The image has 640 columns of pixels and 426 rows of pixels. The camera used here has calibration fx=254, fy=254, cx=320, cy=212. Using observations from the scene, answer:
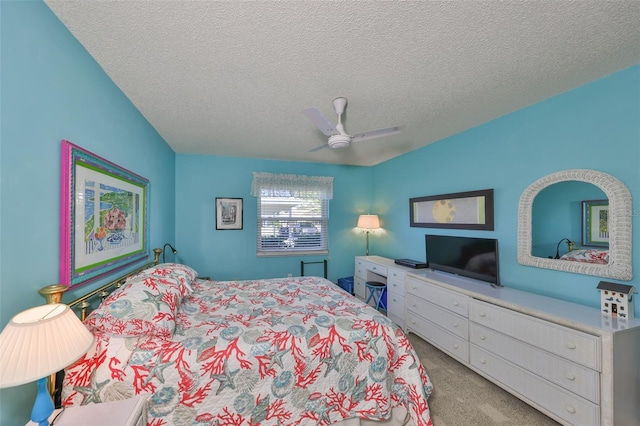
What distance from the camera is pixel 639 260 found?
1.73 meters

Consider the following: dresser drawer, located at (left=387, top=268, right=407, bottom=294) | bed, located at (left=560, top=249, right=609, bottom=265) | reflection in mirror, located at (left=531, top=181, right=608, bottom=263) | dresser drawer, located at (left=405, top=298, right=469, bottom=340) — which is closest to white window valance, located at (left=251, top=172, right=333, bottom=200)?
dresser drawer, located at (left=387, top=268, right=407, bottom=294)

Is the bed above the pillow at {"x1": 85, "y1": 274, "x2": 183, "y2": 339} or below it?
above

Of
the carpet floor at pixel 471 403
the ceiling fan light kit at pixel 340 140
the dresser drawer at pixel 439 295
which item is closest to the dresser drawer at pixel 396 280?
the dresser drawer at pixel 439 295

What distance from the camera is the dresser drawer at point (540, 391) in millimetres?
1635

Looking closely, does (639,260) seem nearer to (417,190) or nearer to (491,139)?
(491,139)

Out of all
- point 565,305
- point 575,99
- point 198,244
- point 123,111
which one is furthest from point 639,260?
point 198,244

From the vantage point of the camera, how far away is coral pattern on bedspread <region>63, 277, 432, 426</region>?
141 cm

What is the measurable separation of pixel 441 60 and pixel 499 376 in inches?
99.0

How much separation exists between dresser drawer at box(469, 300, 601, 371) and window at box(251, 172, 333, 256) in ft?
8.99

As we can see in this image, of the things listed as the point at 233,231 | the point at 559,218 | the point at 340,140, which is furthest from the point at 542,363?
the point at 233,231

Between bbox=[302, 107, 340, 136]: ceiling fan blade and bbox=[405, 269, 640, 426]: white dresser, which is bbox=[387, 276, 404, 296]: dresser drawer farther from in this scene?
bbox=[302, 107, 340, 136]: ceiling fan blade

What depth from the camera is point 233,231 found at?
164 inches

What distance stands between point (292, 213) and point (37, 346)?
11.9 feet

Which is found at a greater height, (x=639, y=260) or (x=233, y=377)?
(x=639, y=260)
